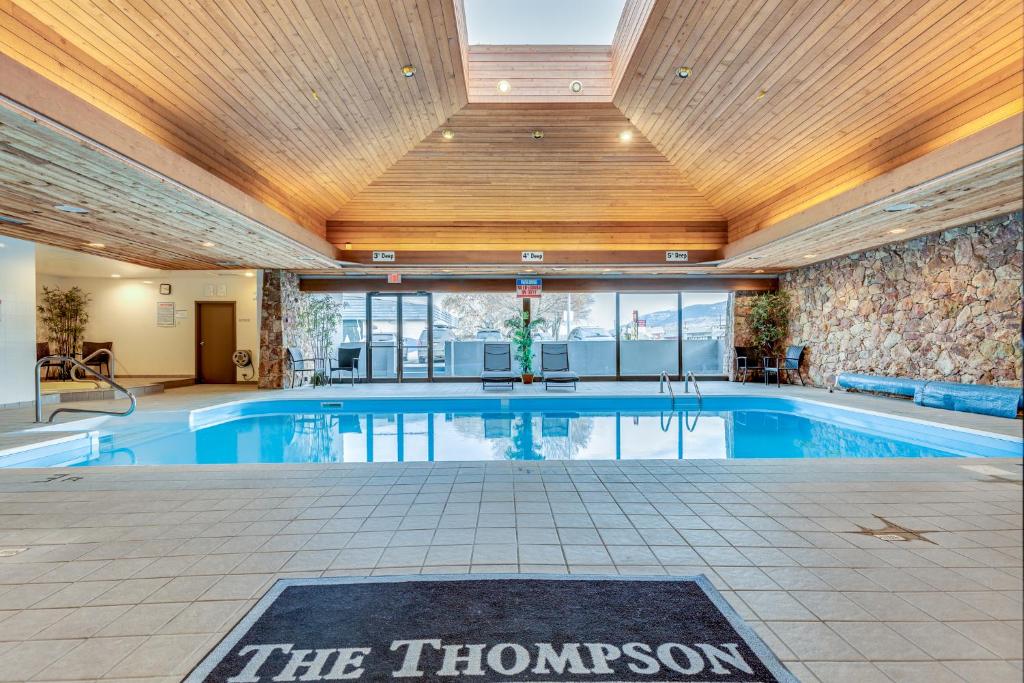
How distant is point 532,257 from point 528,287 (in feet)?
4.78

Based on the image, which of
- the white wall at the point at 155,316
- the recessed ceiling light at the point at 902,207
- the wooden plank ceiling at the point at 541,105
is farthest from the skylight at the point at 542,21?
the white wall at the point at 155,316

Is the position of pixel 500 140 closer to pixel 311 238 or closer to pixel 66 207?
pixel 311 238

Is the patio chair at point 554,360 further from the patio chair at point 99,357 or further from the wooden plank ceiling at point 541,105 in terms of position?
the patio chair at point 99,357

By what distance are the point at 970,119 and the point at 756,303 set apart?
6066 mm

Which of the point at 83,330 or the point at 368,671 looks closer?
the point at 368,671

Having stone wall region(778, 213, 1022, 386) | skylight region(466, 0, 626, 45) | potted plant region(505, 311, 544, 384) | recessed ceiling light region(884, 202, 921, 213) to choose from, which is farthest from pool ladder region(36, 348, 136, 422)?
stone wall region(778, 213, 1022, 386)

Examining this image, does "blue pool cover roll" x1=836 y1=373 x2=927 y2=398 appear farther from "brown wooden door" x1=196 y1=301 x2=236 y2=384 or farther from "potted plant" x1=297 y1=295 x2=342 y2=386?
"brown wooden door" x1=196 y1=301 x2=236 y2=384

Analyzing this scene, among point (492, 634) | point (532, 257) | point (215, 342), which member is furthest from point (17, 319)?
point (492, 634)

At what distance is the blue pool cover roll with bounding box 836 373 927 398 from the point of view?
7.16 m

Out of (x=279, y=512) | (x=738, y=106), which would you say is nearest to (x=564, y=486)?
(x=279, y=512)

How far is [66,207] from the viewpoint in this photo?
207 inches

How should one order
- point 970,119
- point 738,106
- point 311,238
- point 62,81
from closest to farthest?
1. point 62,81
2. point 970,119
3. point 738,106
4. point 311,238

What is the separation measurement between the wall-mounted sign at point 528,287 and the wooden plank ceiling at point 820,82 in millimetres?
3894

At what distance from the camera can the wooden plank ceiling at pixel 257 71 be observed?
369 centimetres
